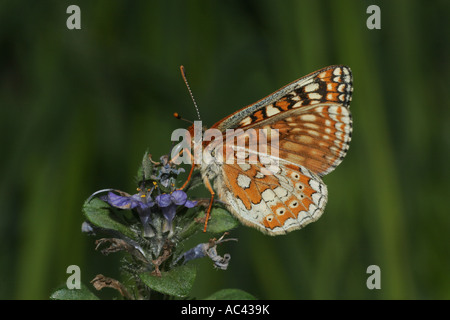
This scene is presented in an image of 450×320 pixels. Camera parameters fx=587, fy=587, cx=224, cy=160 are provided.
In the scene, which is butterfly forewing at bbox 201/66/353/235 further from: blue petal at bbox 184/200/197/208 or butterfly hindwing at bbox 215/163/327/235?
blue petal at bbox 184/200/197/208

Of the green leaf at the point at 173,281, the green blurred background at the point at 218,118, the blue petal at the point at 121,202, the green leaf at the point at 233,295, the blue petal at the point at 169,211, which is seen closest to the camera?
the green leaf at the point at 173,281

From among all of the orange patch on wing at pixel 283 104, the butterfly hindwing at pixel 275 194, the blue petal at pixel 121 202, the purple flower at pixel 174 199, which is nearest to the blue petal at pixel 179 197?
the purple flower at pixel 174 199

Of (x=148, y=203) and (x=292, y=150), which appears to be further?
(x=292, y=150)

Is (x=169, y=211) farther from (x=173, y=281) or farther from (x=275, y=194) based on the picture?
(x=275, y=194)

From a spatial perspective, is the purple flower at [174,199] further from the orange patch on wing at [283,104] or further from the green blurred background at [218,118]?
the green blurred background at [218,118]

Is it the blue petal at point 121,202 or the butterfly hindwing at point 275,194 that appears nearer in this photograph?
the blue petal at point 121,202

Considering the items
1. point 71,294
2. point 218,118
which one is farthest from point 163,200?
point 218,118
